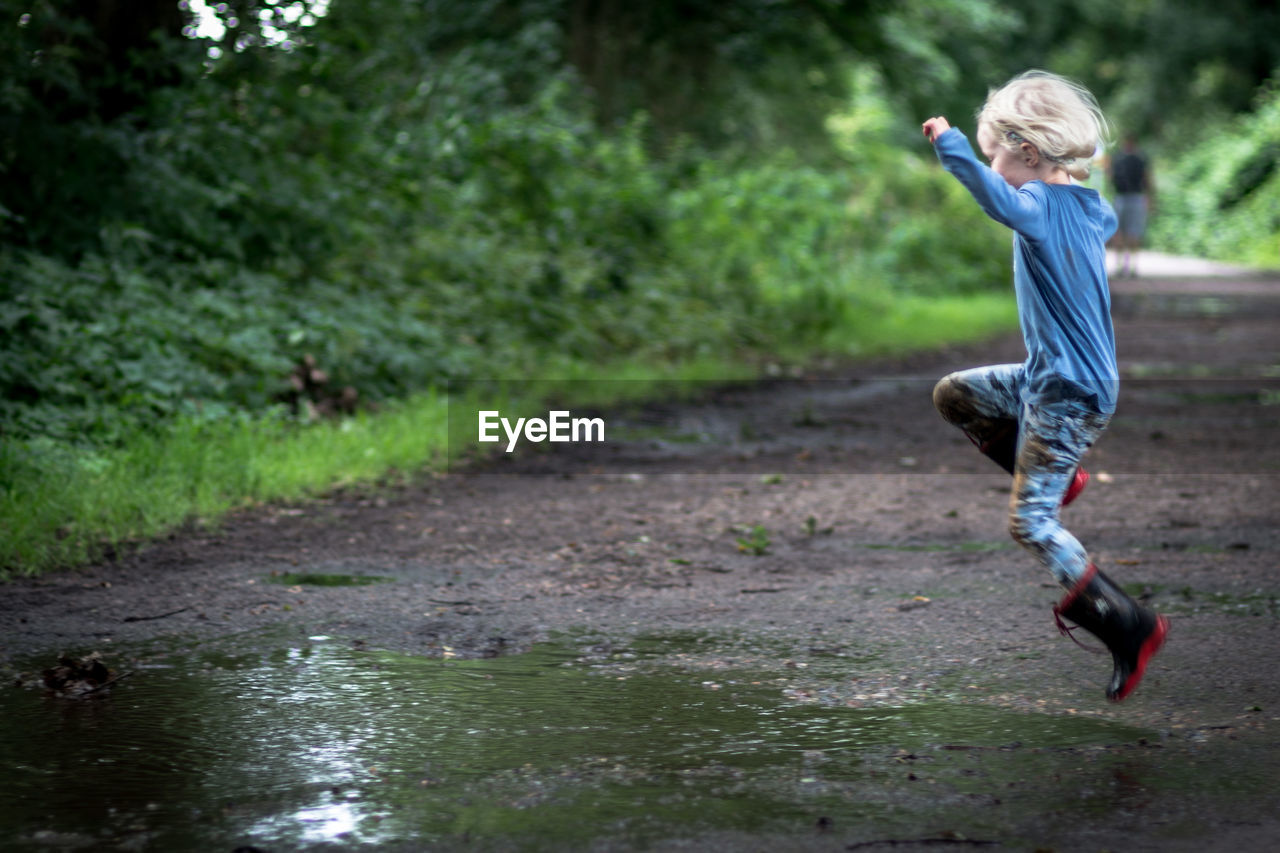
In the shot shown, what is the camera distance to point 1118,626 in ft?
15.0

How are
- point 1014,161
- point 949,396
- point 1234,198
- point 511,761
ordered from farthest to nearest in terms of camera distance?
1. point 1234,198
2. point 949,396
3. point 1014,161
4. point 511,761

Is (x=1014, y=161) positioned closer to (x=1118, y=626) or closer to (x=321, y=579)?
(x=1118, y=626)

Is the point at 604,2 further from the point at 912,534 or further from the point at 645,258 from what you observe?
the point at 912,534

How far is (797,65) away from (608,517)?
20.0m

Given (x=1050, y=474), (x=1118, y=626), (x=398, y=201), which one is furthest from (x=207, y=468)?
(x=398, y=201)

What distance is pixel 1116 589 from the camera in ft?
15.3

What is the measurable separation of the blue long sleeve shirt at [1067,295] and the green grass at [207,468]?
4117 millimetres

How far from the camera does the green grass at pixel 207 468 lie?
22.9ft

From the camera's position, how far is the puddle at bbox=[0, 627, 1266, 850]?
3604mm

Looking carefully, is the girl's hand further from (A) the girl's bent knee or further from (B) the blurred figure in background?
(B) the blurred figure in background

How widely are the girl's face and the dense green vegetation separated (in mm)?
4140

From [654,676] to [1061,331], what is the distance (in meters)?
1.64

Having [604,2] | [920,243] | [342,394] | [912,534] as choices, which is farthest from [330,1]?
[920,243]

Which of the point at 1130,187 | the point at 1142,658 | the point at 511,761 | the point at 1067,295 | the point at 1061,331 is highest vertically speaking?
the point at 1130,187
